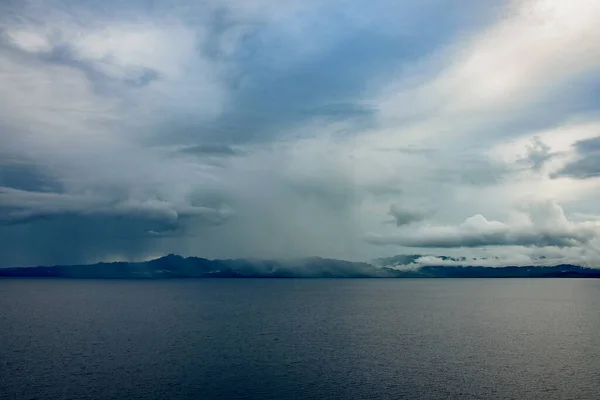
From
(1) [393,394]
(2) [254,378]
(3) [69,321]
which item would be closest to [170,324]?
(3) [69,321]

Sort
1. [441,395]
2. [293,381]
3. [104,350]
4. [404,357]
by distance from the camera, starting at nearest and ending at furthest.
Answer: [441,395] < [293,381] < [404,357] < [104,350]

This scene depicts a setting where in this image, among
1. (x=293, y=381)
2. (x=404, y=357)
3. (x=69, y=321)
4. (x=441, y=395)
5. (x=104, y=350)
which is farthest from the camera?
(x=69, y=321)

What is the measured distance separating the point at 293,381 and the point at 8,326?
4222 inches

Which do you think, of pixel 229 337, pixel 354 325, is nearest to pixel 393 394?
pixel 229 337

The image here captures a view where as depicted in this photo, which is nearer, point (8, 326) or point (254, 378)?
point (254, 378)

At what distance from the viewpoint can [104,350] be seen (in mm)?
96562

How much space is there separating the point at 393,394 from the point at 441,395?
6620mm

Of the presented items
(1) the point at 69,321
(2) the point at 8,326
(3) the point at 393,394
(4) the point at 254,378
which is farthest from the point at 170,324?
(3) the point at 393,394

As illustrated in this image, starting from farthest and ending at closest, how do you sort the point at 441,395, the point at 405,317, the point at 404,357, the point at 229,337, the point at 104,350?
the point at 405,317 → the point at 229,337 → the point at 104,350 → the point at 404,357 → the point at 441,395

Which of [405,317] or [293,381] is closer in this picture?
[293,381]

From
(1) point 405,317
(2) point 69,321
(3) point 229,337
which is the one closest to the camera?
(3) point 229,337

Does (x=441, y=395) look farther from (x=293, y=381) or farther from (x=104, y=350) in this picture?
(x=104, y=350)

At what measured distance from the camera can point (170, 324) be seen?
143000mm

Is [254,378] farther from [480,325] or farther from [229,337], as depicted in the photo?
[480,325]
